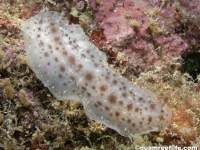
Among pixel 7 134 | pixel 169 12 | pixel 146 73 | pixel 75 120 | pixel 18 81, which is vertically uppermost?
pixel 169 12

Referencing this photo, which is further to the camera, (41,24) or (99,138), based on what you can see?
(41,24)

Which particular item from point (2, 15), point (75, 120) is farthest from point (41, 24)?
point (75, 120)

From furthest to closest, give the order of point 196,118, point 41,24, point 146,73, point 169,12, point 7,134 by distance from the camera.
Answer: point 169,12
point 146,73
point 41,24
point 196,118
point 7,134

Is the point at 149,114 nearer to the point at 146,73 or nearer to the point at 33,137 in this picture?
the point at 146,73

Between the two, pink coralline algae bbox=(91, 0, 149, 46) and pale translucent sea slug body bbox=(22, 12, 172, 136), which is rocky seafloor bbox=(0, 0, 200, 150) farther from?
pale translucent sea slug body bbox=(22, 12, 172, 136)

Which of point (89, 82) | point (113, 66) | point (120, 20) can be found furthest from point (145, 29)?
point (89, 82)

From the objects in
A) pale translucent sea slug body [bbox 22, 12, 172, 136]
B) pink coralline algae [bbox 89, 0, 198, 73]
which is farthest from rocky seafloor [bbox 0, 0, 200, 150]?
pale translucent sea slug body [bbox 22, 12, 172, 136]

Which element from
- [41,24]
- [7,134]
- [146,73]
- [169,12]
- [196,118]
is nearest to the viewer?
[7,134]
